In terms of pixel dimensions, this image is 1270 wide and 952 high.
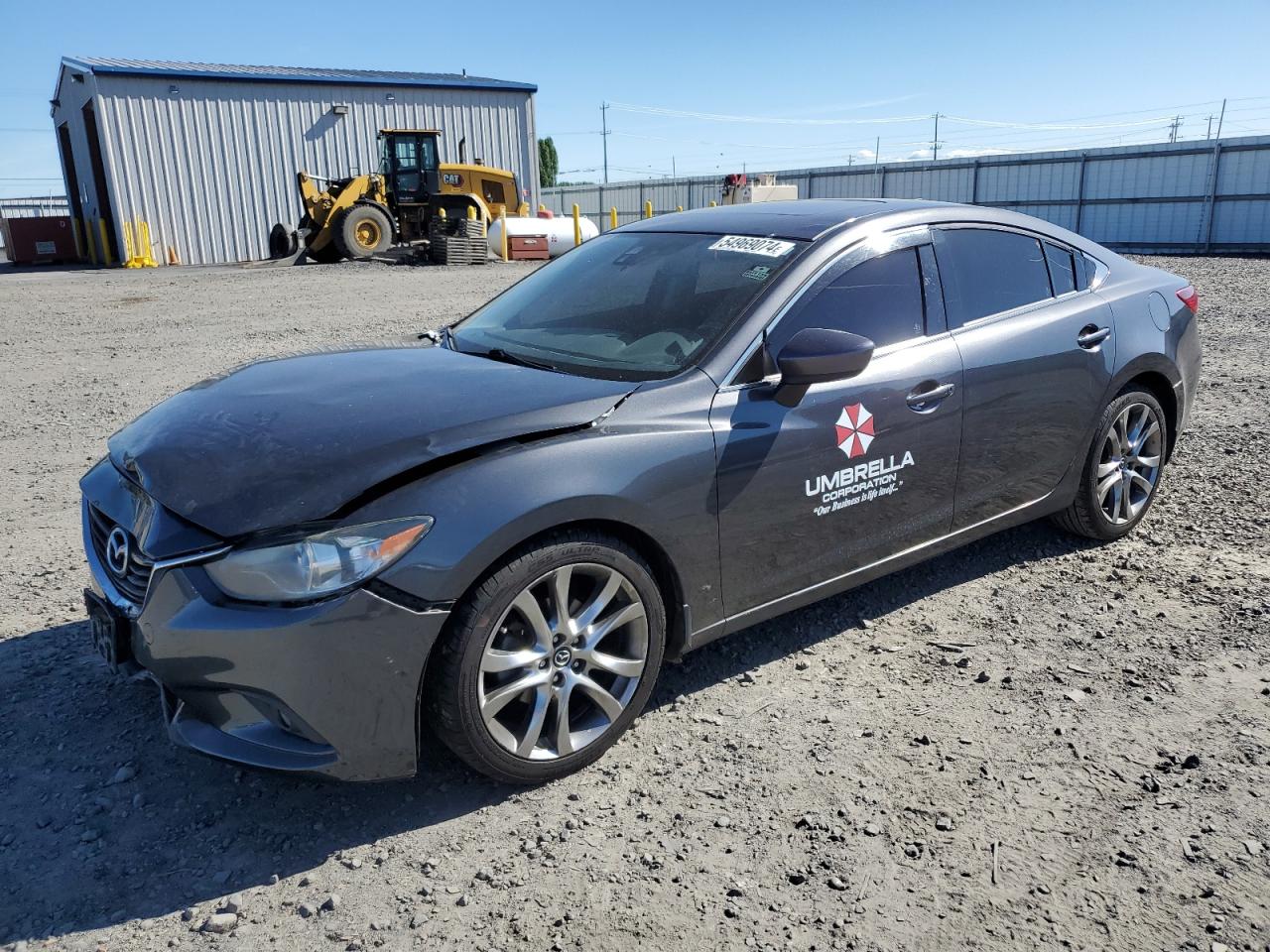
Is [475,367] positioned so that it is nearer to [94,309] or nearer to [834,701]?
[834,701]

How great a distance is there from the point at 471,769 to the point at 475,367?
131cm

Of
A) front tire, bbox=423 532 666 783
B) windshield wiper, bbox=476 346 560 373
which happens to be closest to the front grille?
front tire, bbox=423 532 666 783

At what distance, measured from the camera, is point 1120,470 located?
459 centimetres

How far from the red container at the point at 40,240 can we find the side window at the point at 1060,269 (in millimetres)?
34021

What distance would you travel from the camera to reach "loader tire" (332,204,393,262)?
2367cm

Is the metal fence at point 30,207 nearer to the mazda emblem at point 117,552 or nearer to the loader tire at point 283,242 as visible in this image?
the loader tire at point 283,242

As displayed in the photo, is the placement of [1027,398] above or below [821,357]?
below

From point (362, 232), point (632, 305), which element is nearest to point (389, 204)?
point (362, 232)

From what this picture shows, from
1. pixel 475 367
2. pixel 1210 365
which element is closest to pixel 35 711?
pixel 475 367

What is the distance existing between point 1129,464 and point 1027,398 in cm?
101

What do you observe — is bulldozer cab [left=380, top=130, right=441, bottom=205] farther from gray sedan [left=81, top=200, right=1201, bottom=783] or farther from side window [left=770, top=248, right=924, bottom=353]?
side window [left=770, top=248, right=924, bottom=353]

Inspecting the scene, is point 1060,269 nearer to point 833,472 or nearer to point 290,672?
point 833,472

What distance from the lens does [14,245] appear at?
101 ft

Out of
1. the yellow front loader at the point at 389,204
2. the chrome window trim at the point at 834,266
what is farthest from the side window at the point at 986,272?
the yellow front loader at the point at 389,204
